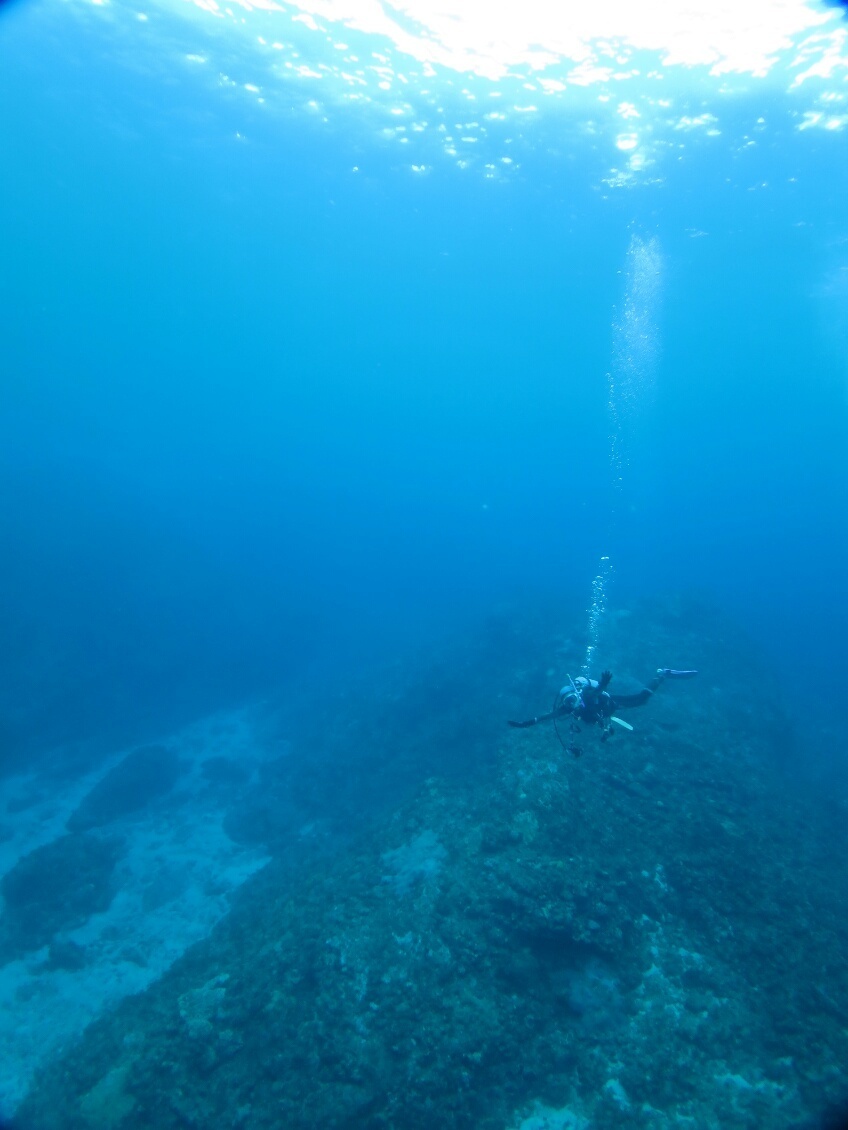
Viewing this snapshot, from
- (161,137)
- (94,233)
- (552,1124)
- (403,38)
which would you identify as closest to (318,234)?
(161,137)

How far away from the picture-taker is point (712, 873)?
9.97 m

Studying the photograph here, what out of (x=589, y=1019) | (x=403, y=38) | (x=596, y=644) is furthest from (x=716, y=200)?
(x=589, y=1019)

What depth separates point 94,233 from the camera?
2603 inches

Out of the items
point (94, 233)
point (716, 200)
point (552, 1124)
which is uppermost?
point (94, 233)

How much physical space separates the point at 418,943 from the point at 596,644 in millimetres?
15616

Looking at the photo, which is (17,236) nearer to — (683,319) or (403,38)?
(403,38)

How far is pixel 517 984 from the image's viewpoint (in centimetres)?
857

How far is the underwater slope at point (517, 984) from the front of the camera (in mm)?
7488

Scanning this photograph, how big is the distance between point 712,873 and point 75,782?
21.9 metres

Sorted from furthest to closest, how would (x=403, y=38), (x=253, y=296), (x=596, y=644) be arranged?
(x=253, y=296)
(x=596, y=644)
(x=403, y=38)

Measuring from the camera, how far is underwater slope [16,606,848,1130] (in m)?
7.49

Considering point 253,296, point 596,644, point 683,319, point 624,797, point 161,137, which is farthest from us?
point 253,296

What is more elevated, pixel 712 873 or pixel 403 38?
pixel 403 38

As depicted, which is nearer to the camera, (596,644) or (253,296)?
(596,644)
